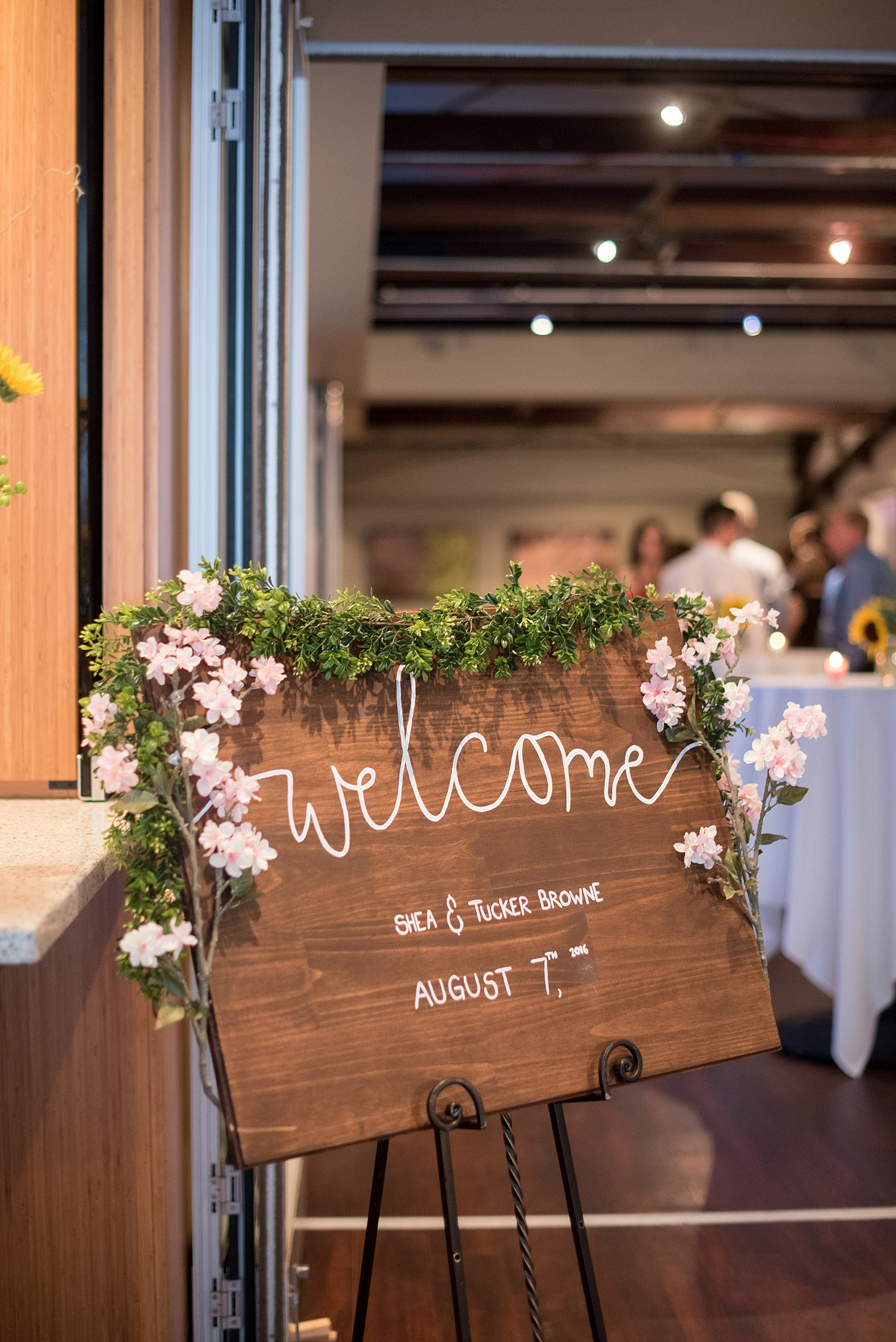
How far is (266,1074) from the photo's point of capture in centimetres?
102

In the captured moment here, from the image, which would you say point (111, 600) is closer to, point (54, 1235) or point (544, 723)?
Result: point (544, 723)

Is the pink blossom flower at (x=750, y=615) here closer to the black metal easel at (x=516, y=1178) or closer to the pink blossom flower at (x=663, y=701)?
the pink blossom flower at (x=663, y=701)

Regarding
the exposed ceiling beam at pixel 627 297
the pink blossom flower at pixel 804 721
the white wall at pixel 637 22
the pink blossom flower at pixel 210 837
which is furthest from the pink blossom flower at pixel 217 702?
the exposed ceiling beam at pixel 627 297

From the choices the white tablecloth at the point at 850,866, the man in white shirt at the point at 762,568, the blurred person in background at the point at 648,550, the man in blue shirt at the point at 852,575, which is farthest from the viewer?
the blurred person in background at the point at 648,550

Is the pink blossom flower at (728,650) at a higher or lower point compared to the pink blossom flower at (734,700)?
higher

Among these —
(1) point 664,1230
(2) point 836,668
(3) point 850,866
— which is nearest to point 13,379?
(1) point 664,1230

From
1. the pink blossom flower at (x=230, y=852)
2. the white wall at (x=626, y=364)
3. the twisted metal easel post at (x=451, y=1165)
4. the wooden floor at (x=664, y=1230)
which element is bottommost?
the wooden floor at (x=664, y=1230)

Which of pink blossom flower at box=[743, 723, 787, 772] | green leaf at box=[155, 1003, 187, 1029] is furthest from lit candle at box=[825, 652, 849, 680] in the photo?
green leaf at box=[155, 1003, 187, 1029]

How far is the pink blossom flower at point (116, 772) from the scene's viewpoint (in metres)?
1.04

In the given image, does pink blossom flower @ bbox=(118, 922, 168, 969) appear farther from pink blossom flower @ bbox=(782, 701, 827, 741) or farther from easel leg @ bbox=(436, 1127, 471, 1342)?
pink blossom flower @ bbox=(782, 701, 827, 741)

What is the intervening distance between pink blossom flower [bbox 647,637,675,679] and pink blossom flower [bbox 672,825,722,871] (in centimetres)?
21

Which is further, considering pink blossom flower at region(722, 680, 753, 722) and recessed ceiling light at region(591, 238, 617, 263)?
recessed ceiling light at region(591, 238, 617, 263)

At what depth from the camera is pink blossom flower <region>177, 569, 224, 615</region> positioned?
1.10m

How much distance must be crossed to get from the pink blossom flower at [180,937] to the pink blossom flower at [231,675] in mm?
254
